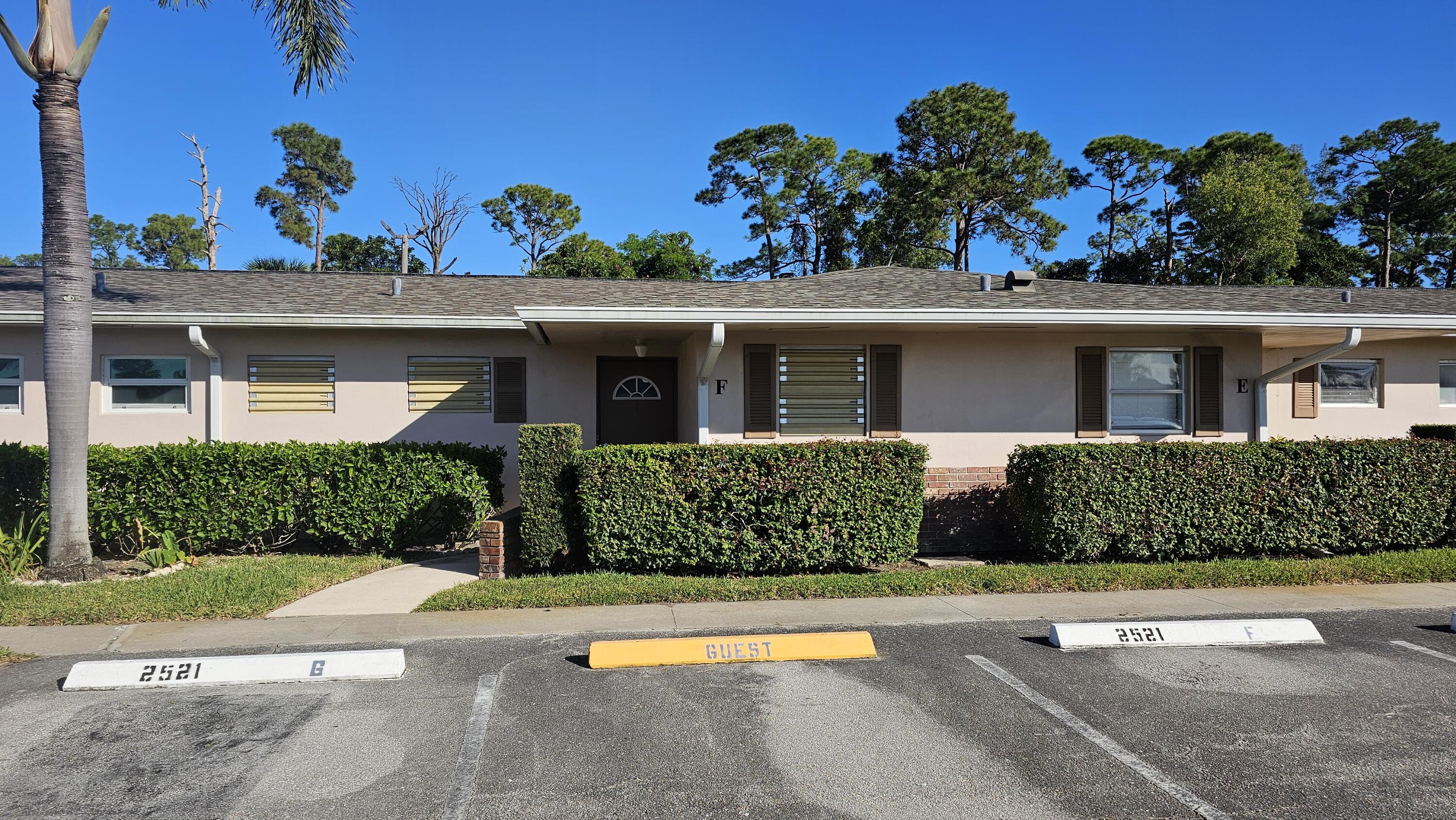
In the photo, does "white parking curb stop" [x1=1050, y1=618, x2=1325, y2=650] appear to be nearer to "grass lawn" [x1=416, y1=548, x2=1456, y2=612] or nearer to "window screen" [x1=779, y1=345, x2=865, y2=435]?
"grass lawn" [x1=416, y1=548, x2=1456, y2=612]

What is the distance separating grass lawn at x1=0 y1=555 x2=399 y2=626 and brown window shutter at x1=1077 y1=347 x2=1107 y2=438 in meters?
8.68

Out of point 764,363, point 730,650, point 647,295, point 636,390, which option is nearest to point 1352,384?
point 764,363

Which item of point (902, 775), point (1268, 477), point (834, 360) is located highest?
point (834, 360)

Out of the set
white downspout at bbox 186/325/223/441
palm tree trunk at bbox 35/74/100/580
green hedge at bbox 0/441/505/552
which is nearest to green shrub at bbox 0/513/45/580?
palm tree trunk at bbox 35/74/100/580

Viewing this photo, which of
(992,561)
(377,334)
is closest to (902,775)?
(992,561)

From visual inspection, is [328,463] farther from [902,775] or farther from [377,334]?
[902,775]

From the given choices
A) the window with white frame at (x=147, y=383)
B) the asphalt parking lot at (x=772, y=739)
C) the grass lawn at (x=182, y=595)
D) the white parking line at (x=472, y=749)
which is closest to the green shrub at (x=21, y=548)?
the grass lawn at (x=182, y=595)

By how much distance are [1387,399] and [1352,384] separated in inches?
19.9

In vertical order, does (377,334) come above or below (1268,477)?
above

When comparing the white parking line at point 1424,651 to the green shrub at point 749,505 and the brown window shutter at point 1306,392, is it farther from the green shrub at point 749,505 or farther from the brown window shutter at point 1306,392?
the brown window shutter at point 1306,392

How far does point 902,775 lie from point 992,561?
5.77 meters

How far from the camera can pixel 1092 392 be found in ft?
34.6

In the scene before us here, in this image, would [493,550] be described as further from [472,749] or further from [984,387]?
[984,387]

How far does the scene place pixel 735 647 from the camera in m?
5.85
